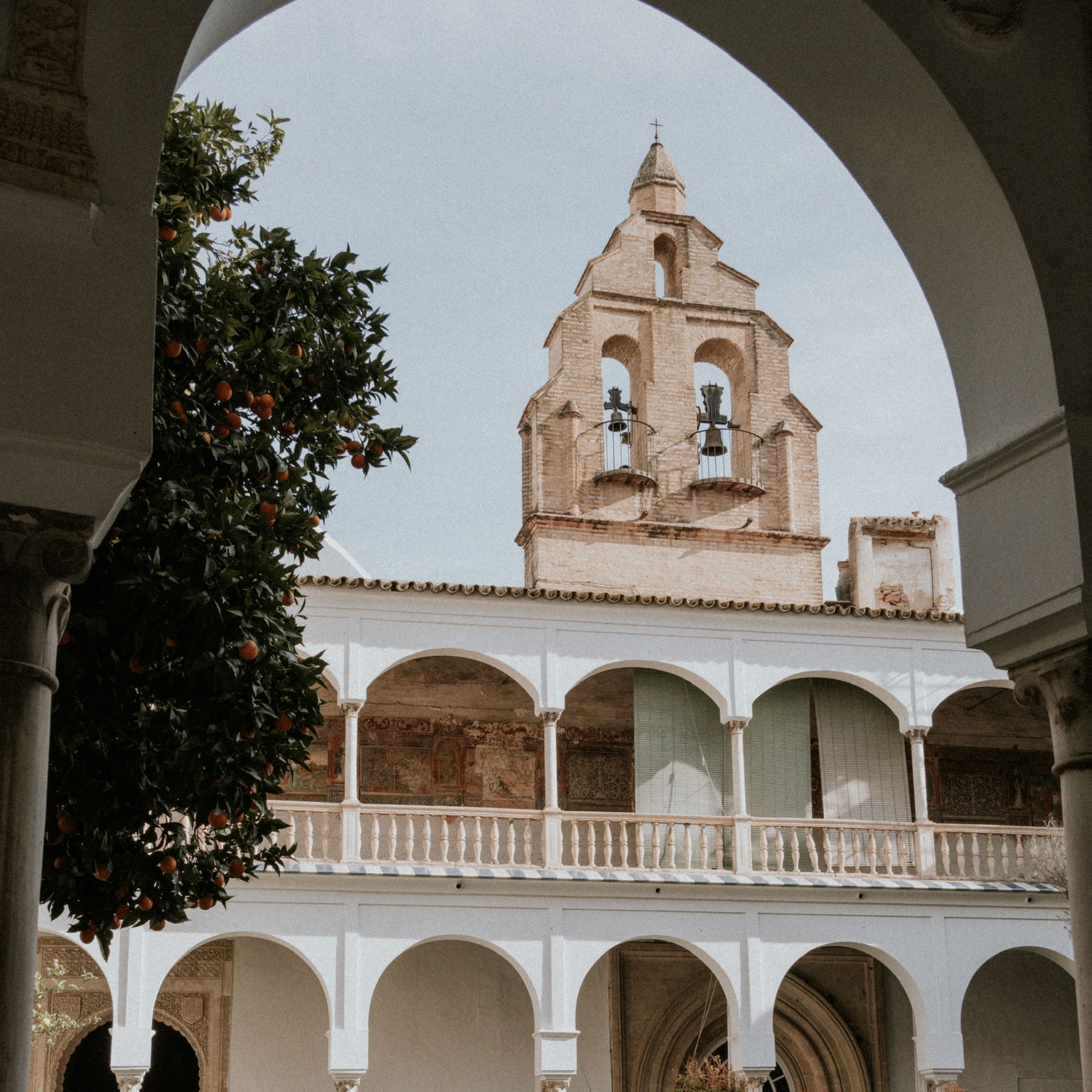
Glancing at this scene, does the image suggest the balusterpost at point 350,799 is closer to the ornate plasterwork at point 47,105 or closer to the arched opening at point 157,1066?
the arched opening at point 157,1066

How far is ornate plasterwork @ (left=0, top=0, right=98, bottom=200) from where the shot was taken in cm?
283

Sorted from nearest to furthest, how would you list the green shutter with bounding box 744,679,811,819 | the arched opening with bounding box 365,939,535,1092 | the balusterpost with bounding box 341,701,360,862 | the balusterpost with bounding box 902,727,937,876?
the balusterpost with bounding box 341,701,360,862 < the balusterpost with bounding box 902,727,937,876 < the arched opening with bounding box 365,939,535,1092 < the green shutter with bounding box 744,679,811,819

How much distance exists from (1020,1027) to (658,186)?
11905 millimetres

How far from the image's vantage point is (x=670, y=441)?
20625 mm

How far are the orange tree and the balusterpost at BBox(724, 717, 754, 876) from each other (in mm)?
10344

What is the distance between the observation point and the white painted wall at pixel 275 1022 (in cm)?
1620

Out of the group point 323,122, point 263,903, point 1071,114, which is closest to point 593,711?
point 263,903

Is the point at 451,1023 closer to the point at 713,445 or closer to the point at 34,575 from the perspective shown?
the point at 713,445

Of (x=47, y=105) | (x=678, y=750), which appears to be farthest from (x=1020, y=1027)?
(x=47, y=105)

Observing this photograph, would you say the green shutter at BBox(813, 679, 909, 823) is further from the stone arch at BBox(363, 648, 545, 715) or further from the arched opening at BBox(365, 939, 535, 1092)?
the arched opening at BBox(365, 939, 535, 1092)

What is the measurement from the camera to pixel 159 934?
46.3ft

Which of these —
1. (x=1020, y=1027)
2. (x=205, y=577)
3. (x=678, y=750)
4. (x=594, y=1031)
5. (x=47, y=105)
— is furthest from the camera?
(x=1020, y=1027)

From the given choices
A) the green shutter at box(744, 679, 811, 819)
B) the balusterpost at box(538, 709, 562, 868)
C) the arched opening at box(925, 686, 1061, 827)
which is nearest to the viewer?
the balusterpost at box(538, 709, 562, 868)

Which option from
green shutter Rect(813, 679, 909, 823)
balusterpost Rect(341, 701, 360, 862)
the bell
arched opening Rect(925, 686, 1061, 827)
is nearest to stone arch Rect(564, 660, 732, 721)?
green shutter Rect(813, 679, 909, 823)
